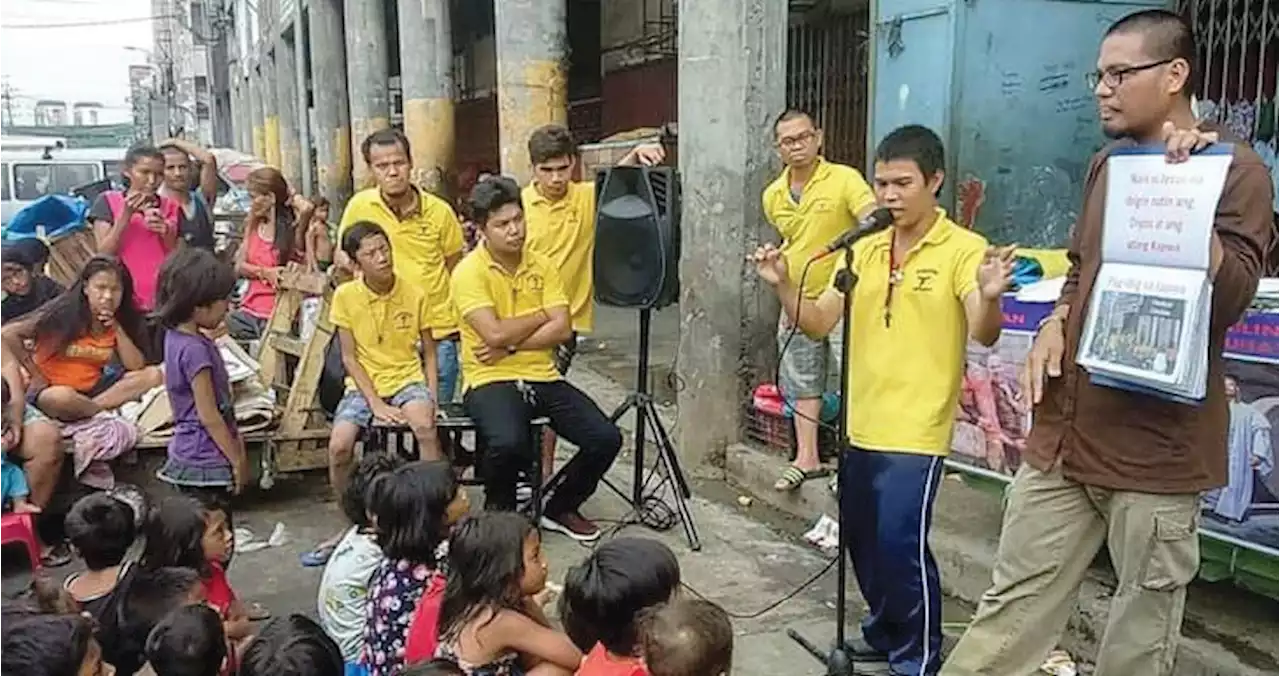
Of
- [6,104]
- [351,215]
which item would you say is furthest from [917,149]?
[6,104]

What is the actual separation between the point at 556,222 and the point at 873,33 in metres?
1.92

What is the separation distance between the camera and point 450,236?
5684mm

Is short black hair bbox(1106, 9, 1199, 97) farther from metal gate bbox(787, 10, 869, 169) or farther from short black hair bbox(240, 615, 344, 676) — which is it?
metal gate bbox(787, 10, 869, 169)

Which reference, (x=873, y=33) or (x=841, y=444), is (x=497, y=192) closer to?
(x=841, y=444)

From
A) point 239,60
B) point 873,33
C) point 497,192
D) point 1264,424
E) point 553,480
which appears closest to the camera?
point 1264,424

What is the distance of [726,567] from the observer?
487 centimetres

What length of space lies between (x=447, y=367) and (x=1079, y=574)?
3516 mm

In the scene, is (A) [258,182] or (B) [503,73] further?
(B) [503,73]

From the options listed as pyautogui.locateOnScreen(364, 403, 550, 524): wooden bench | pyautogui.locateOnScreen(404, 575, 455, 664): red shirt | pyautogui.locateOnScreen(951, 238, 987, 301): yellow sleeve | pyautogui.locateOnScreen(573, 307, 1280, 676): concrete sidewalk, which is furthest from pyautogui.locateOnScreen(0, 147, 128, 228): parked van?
pyautogui.locateOnScreen(951, 238, 987, 301): yellow sleeve

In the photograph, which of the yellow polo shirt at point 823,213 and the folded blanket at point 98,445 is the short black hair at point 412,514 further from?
the folded blanket at point 98,445

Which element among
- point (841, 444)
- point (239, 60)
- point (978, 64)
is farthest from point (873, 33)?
point (239, 60)

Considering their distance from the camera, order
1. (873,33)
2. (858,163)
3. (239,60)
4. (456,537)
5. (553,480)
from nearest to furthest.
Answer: (456,537) → (553,480) → (873,33) → (858,163) → (239,60)

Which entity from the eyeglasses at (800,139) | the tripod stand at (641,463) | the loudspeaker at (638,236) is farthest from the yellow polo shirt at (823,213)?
the tripod stand at (641,463)

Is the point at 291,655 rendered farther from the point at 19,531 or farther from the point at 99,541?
the point at 19,531
